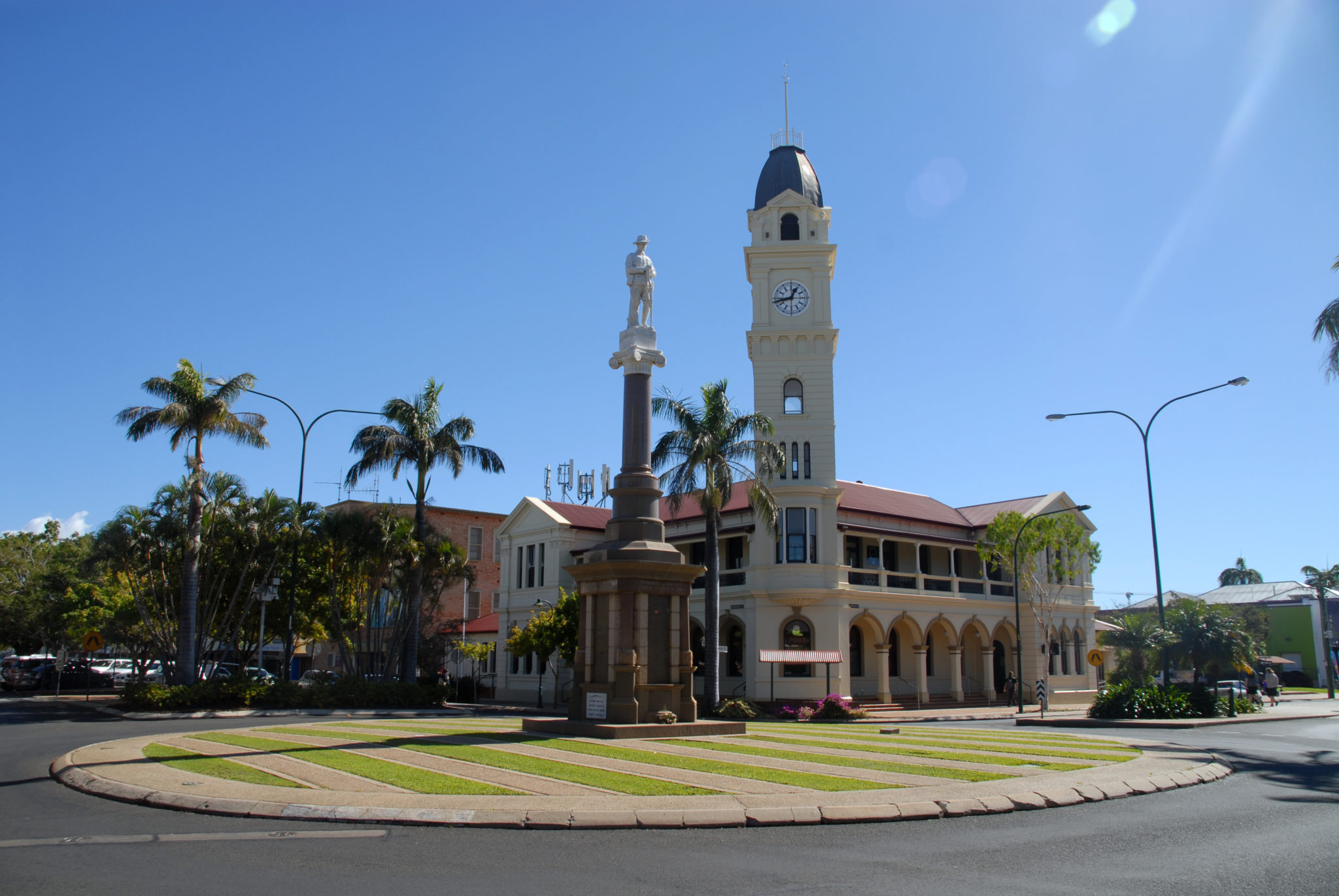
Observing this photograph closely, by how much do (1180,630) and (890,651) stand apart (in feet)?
40.7

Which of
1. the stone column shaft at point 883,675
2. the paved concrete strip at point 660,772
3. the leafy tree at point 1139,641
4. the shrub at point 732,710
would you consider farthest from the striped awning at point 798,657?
the paved concrete strip at point 660,772

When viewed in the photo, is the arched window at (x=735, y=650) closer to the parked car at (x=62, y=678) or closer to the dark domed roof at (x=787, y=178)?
the dark domed roof at (x=787, y=178)

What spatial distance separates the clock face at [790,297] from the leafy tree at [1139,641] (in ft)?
58.9

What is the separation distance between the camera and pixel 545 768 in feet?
45.9

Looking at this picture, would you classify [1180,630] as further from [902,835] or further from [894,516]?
[902,835]

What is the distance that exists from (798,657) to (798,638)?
9.52 feet

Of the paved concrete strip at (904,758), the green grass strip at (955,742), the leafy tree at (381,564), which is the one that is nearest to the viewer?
the paved concrete strip at (904,758)

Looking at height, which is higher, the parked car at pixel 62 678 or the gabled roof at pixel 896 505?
the gabled roof at pixel 896 505

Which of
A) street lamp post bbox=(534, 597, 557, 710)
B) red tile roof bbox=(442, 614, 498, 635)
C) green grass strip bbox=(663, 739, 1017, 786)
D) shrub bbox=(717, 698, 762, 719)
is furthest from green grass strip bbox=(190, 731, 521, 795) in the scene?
red tile roof bbox=(442, 614, 498, 635)

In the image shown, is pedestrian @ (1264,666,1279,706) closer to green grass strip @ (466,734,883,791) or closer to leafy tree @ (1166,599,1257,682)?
leafy tree @ (1166,599,1257,682)

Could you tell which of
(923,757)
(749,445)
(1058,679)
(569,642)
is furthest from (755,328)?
(923,757)

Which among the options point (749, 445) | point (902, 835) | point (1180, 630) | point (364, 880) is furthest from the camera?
point (1180, 630)

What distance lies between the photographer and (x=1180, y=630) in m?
35.6

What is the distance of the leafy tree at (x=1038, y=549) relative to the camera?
41.4 metres
